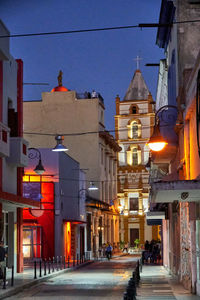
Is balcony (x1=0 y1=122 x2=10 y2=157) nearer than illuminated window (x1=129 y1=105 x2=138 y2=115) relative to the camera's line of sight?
Yes

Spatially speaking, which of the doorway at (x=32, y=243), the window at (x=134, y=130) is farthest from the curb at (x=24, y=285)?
the window at (x=134, y=130)

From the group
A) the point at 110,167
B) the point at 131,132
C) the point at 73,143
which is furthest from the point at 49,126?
the point at 131,132

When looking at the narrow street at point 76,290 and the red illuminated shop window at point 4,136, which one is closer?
the narrow street at point 76,290

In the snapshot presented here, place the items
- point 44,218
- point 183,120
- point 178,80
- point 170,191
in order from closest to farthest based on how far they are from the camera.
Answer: point 170,191 < point 183,120 < point 178,80 < point 44,218

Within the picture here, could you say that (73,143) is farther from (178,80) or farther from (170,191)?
(170,191)

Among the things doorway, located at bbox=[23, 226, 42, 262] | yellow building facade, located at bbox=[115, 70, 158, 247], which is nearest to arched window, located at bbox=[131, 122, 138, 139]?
yellow building facade, located at bbox=[115, 70, 158, 247]

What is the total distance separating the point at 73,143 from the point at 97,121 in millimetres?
3447

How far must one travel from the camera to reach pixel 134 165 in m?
93.9

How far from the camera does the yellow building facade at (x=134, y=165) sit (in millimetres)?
92062

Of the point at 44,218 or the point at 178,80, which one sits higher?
the point at 178,80

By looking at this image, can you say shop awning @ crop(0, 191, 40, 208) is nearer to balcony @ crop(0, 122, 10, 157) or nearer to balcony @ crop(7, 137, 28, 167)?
balcony @ crop(0, 122, 10, 157)

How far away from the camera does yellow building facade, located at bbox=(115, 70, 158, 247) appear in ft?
302

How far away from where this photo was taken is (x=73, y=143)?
66.3m

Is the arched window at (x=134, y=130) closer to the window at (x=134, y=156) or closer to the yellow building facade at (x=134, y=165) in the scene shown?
the yellow building facade at (x=134, y=165)
